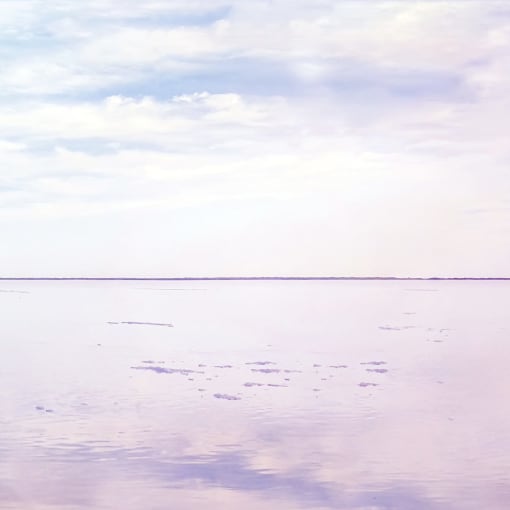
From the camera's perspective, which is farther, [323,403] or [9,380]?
[9,380]

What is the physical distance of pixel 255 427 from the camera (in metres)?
6.21

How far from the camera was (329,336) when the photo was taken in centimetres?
1423

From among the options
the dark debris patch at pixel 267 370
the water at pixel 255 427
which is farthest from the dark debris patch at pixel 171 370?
the dark debris patch at pixel 267 370

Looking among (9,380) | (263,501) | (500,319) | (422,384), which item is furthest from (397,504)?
(500,319)

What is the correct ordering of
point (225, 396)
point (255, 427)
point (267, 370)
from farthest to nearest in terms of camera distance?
point (267, 370) < point (225, 396) < point (255, 427)

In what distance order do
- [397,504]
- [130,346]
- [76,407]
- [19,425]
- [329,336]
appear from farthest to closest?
[329,336] < [130,346] < [76,407] < [19,425] < [397,504]

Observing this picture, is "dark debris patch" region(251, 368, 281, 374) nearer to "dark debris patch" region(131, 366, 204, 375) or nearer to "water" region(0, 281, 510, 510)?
"water" region(0, 281, 510, 510)

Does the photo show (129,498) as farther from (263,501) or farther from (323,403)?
(323,403)

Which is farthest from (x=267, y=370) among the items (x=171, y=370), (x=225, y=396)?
(x=225, y=396)

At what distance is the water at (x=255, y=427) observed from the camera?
4.76 metres

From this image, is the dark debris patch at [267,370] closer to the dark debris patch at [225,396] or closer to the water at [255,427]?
the water at [255,427]

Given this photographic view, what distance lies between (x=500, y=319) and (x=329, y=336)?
20.0 feet

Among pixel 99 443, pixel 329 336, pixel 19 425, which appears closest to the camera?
pixel 99 443

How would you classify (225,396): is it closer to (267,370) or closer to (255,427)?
(255,427)
